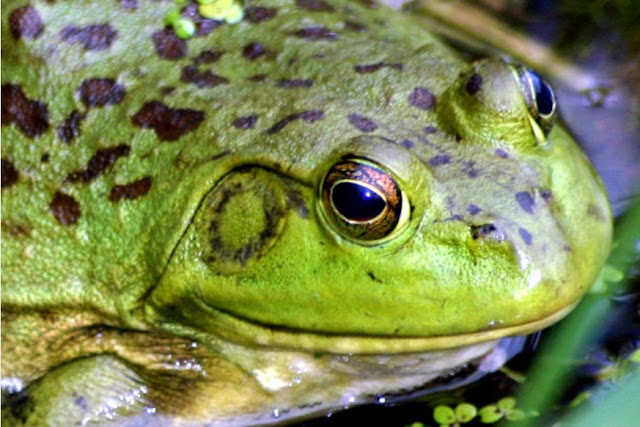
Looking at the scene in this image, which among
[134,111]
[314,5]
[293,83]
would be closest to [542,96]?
[293,83]

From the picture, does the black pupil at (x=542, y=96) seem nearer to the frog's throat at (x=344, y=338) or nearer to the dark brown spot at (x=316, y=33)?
the frog's throat at (x=344, y=338)

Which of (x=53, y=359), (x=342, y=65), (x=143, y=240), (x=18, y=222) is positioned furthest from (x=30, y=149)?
(x=342, y=65)

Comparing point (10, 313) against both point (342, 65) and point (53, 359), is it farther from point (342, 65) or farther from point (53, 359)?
point (342, 65)

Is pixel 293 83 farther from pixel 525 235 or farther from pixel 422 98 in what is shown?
pixel 525 235

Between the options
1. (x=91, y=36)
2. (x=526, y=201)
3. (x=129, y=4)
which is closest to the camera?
(x=526, y=201)

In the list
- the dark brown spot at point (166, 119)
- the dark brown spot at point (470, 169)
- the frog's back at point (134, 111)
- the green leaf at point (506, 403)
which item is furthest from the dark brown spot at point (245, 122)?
the green leaf at point (506, 403)
